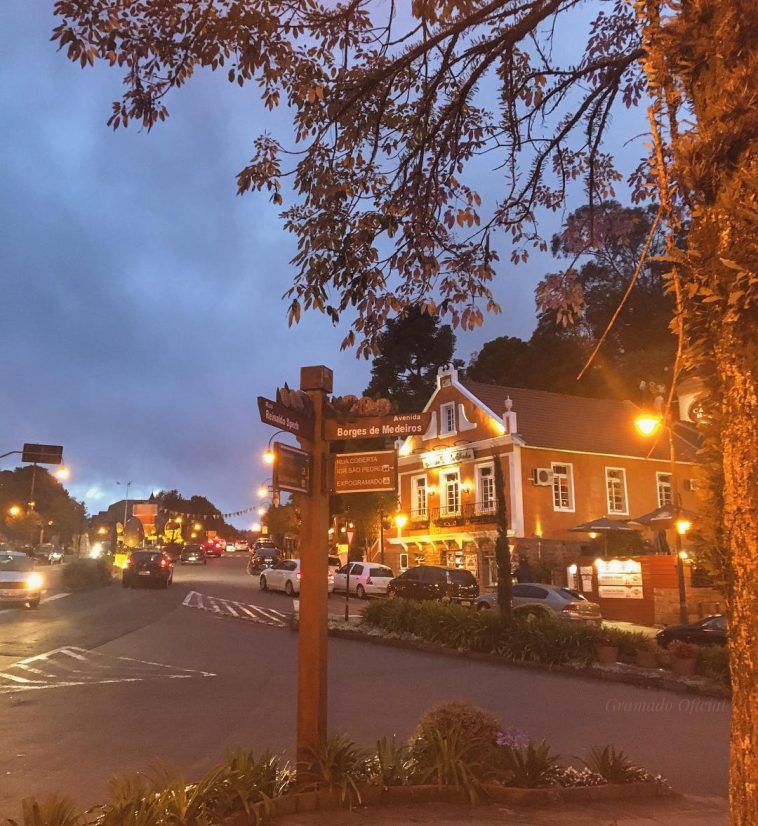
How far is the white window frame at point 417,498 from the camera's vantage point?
3991 centimetres

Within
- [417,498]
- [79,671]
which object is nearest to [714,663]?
[79,671]

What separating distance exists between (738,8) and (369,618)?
16954 mm

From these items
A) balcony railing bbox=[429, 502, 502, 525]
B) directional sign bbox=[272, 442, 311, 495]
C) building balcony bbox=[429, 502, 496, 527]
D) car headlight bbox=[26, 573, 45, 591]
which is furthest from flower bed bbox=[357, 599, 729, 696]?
balcony railing bbox=[429, 502, 502, 525]

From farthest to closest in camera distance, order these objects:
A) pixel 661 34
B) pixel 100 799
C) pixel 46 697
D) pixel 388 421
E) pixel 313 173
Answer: pixel 46 697 → pixel 313 173 → pixel 388 421 → pixel 100 799 → pixel 661 34

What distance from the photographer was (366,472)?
602 cm

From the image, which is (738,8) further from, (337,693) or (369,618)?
(369,618)

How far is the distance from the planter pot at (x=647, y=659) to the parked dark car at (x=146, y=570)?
23841 mm

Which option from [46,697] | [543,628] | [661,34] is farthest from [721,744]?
[46,697]

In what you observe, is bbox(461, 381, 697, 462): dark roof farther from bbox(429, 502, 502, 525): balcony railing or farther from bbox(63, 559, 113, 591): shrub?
bbox(63, 559, 113, 591): shrub

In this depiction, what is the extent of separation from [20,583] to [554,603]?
15482 millimetres

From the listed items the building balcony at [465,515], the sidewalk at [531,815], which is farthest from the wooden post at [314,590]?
the building balcony at [465,515]

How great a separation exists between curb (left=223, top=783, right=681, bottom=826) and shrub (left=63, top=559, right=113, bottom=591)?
28326mm

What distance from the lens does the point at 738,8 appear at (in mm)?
3773

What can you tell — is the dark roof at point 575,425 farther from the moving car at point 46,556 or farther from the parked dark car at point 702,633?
the moving car at point 46,556
